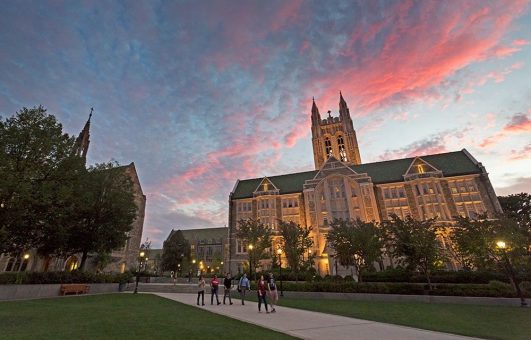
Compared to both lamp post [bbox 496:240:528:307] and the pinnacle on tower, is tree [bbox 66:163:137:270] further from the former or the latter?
the pinnacle on tower

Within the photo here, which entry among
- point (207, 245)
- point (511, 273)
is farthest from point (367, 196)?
point (207, 245)

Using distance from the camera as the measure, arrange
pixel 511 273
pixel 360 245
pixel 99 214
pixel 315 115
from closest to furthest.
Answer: pixel 511 273 < pixel 360 245 < pixel 99 214 < pixel 315 115

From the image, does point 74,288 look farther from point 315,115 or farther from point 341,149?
point 315,115

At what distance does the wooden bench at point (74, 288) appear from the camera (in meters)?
22.6

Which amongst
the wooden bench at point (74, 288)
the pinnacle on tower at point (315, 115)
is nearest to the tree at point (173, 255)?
the wooden bench at point (74, 288)

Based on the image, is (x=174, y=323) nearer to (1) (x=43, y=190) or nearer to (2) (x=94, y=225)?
(1) (x=43, y=190)

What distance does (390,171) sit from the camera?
184 feet

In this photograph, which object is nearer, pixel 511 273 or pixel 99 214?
pixel 511 273

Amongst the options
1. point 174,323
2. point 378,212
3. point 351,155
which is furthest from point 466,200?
point 174,323

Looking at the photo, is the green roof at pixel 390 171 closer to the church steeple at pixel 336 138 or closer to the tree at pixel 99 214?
the church steeple at pixel 336 138

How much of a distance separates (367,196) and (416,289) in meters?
31.6

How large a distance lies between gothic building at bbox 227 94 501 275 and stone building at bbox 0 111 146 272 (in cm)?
2067

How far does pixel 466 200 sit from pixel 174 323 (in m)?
55.4

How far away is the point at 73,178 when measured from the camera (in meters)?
25.5
